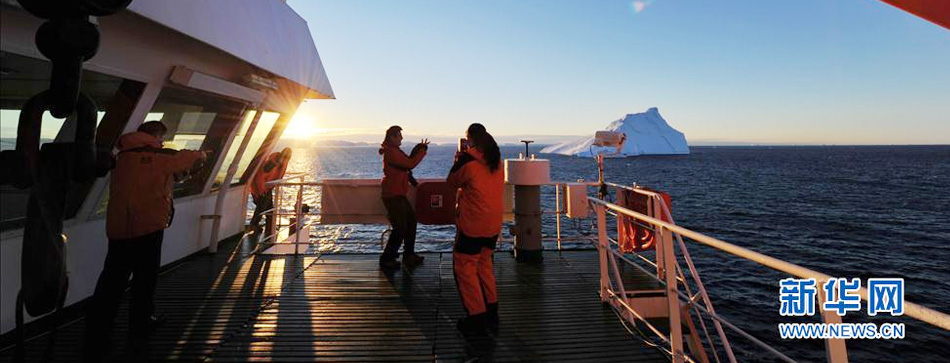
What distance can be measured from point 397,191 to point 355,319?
1.84m

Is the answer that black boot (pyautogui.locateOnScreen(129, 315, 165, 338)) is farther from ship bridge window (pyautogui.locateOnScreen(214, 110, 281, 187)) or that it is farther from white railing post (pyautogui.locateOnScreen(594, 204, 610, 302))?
white railing post (pyautogui.locateOnScreen(594, 204, 610, 302))

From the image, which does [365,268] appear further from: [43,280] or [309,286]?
[43,280]

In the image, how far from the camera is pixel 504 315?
4551mm

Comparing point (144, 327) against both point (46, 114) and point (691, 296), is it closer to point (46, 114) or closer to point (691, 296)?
point (46, 114)

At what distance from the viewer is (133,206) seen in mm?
3562

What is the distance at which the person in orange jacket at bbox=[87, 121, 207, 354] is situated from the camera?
3531 millimetres

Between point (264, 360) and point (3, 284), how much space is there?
262 cm

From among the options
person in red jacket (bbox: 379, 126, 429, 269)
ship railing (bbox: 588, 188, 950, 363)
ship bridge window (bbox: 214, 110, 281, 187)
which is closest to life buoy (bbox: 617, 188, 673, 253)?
ship railing (bbox: 588, 188, 950, 363)

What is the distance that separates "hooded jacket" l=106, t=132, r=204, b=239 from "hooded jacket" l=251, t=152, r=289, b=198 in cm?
521

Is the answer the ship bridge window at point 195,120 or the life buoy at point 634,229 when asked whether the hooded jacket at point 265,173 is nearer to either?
the ship bridge window at point 195,120

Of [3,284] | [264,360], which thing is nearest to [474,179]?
[264,360]

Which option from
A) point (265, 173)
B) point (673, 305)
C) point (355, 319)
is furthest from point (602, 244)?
point (265, 173)

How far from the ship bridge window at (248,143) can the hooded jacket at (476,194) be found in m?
4.59

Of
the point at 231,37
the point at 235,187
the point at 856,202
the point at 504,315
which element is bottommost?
the point at 856,202
